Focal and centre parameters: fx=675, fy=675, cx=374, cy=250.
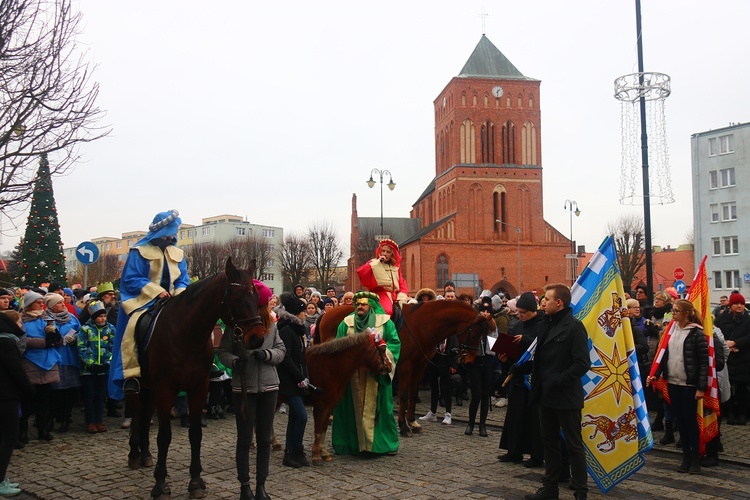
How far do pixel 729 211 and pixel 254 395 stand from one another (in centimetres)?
5624

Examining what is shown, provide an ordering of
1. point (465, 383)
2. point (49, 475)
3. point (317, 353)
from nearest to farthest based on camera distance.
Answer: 1. point (49, 475)
2. point (317, 353)
3. point (465, 383)

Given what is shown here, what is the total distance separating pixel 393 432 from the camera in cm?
871

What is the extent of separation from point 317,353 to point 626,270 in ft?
196

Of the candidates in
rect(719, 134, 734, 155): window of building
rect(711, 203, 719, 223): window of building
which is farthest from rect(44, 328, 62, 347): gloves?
rect(711, 203, 719, 223): window of building

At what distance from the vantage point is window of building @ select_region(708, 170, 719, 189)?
2168 inches

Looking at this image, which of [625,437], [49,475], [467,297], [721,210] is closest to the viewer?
[625,437]

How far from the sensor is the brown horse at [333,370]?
8.30 metres

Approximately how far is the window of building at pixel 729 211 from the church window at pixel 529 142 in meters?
19.2

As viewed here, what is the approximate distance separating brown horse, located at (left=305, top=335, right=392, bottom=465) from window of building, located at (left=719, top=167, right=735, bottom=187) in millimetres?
53995

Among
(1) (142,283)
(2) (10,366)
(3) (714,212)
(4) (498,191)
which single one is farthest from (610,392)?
(4) (498,191)

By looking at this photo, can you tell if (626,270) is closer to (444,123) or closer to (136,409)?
(444,123)

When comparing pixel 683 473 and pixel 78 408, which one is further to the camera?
pixel 78 408

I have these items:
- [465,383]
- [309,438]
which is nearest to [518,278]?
[465,383]

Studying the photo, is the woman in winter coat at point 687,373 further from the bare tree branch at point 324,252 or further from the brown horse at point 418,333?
the bare tree branch at point 324,252
